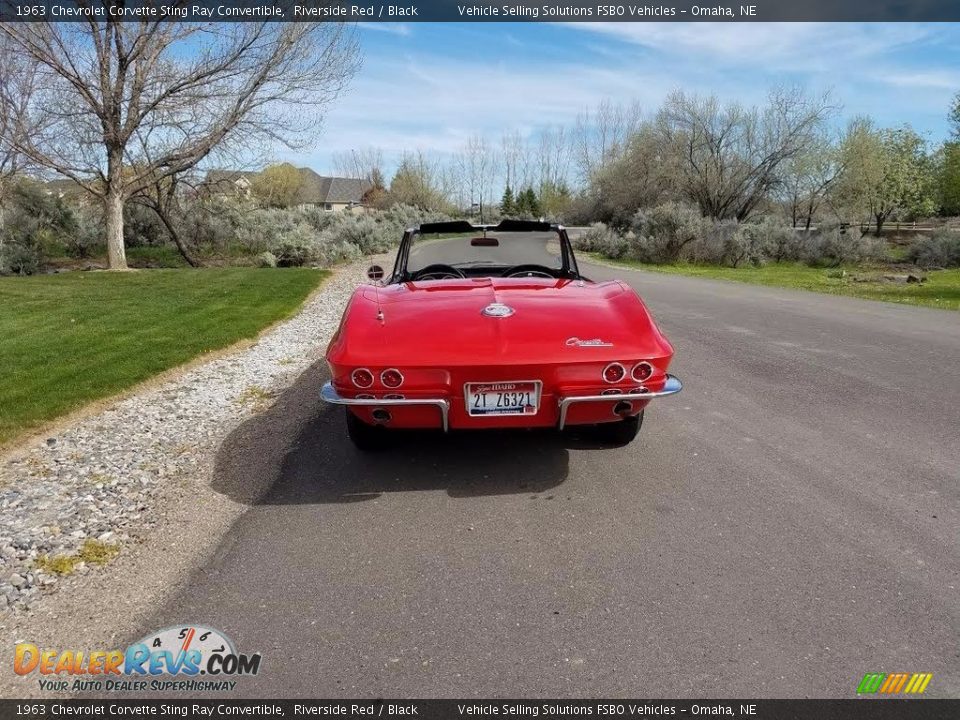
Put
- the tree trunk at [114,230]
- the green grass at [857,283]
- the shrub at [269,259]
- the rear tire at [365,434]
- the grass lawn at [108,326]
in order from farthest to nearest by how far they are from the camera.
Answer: the shrub at [269,259] < the tree trunk at [114,230] < the green grass at [857,283] < the grass lawn at [108,326] < the rear tire at [365,434]

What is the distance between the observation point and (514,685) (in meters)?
2.16

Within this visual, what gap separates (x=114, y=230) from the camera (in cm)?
1897

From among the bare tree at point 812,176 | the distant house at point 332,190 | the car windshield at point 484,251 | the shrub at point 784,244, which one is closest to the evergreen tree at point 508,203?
the distant house at point 332,190

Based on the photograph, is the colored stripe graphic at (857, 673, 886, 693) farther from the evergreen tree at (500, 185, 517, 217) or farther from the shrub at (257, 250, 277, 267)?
the evergreen tree at (500, 185, 517, 217)

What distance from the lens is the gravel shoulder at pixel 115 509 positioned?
8.72 feet

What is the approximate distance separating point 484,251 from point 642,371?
2091 mm

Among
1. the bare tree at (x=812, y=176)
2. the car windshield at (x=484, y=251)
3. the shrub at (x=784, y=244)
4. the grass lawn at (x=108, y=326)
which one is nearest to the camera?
the car windshield at (x=484, y=251)

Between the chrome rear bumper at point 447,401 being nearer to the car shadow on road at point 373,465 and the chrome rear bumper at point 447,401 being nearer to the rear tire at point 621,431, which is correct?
the car shadow on road at point 373,465

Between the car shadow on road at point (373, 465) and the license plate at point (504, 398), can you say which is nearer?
the license plate at point (504, 398)

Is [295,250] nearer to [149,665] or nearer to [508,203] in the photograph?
[149,665]

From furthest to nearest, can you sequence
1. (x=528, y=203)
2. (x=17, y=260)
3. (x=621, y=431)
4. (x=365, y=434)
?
(x=528, y=203) < (x=17, y=260) < (x=621, y=431) < (x=365, y=434)

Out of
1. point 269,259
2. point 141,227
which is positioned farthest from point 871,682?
point 141,227


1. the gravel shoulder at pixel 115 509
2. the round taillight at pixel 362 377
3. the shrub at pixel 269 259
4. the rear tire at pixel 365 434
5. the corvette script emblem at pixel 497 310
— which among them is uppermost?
the corvette script emblem at pixel 497 310
